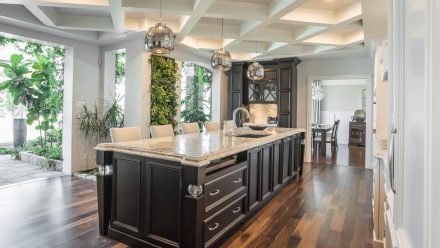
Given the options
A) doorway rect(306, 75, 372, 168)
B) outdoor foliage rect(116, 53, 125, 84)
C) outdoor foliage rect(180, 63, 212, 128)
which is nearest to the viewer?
outdoor foliage rect(116, 53, 125, 84)

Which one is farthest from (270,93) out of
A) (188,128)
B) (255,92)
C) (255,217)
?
(255,217)

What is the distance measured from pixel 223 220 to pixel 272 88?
506cm

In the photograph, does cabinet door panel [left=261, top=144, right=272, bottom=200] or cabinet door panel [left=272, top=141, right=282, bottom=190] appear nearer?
cabinet door panel [left=261, top=144, right=272, bottom=200]

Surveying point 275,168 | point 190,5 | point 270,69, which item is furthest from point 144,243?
point 270,69

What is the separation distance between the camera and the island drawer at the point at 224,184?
2.37 meters

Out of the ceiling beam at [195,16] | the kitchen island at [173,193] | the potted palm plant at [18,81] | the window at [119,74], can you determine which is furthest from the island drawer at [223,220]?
the potted palm plant at [18,81]

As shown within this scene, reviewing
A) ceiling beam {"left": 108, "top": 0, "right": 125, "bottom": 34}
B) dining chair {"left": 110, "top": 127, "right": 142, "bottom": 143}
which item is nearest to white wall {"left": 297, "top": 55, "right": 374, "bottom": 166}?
ceiling beam {"left": 108, "top": 0, "right": 125, "bottom": 34}

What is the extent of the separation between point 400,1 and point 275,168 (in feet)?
10.2

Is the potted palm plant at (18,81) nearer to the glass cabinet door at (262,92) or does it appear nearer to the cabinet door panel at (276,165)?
the glass cabinet door at (262,92)

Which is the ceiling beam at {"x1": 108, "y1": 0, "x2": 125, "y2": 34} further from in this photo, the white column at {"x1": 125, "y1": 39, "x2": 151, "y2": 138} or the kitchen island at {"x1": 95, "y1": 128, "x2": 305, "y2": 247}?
the kitchen island at {"x1": 95, "y1": 128, "x2": 305, "y2": 247}

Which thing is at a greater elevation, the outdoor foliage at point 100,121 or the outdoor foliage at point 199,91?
the outdoor foliage at point 199,91

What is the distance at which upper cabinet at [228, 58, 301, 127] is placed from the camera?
682 centimetres

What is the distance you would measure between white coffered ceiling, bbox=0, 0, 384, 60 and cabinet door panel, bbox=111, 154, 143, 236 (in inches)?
82.9

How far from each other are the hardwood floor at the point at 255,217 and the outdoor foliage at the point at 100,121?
1.04m
